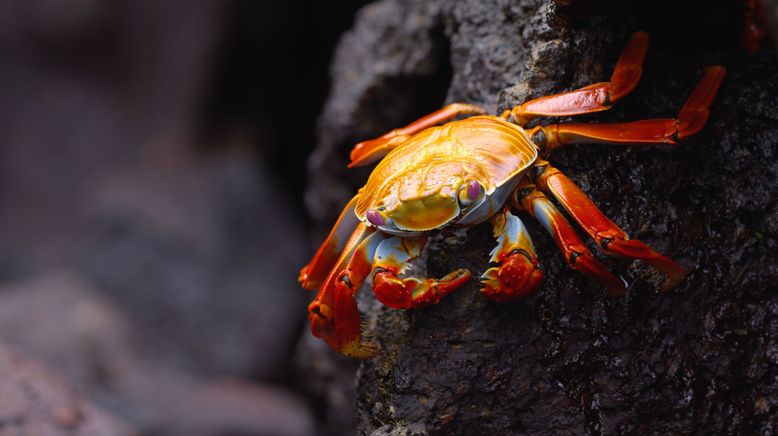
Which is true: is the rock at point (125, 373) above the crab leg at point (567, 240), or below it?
below

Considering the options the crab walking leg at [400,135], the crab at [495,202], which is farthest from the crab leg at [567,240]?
the crab walking leg at [400,135]

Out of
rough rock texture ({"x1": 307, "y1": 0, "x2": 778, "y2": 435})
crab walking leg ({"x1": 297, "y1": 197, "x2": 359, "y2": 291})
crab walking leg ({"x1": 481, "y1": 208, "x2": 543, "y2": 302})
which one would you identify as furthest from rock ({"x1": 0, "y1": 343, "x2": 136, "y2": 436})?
crab walking leg ({"x1": 481, "y1": 208, "x2": 543, "y2": 302})

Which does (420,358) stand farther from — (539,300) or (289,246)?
(289,246)

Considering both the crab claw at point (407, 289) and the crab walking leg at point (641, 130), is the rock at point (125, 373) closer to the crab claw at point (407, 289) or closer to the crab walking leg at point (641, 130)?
the crab claw at point (407, 289)

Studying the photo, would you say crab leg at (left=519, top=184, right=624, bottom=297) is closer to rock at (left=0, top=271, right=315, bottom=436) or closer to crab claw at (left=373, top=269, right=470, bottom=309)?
crab claw at (left=373, top=269, right=470, bottom=309)

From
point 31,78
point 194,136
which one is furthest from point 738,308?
point 31,78

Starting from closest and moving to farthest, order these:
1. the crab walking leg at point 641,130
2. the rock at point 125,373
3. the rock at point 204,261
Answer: the crab walking leg at point 641,130, the rock at point 125,373, the rock at point 204,261

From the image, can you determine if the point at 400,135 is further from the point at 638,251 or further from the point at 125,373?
the point at 125,373

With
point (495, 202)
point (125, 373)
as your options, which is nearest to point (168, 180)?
point (125, 373)
